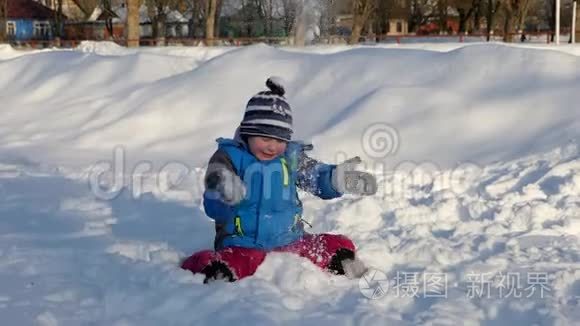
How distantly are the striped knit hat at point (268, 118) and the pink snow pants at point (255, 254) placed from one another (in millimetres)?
514

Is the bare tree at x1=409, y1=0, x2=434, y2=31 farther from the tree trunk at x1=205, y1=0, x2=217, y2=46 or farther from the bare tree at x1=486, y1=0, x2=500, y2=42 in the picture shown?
the tree trunk at x1=205, y1=0, x2=217, y2=46

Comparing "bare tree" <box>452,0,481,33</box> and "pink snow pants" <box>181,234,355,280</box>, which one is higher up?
"bare tree" <box>452,0,481,33</box>

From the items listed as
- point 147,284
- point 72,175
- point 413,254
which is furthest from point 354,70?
point 147,284

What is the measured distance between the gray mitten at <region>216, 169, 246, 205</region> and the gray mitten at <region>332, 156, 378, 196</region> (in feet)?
1.75

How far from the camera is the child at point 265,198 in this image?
11.6 ft

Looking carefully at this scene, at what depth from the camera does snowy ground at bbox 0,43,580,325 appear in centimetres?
326

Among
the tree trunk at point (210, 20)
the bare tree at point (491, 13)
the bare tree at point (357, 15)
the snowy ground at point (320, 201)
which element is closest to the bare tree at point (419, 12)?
the bare tree at point (491, 13)

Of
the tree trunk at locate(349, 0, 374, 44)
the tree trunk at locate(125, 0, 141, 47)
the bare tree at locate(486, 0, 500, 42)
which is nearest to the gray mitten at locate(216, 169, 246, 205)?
the tree trunk at locate(125, 0, 141, 47)

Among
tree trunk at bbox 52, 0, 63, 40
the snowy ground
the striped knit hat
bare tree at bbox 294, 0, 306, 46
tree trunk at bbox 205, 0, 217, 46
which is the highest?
tree trunk at bbox 52, 0, 63, 40

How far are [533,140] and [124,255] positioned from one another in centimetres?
369

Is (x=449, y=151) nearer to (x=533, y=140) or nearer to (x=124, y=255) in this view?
(x=533, y=140)

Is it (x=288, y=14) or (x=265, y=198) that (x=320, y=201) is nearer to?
(x=265, y=198)

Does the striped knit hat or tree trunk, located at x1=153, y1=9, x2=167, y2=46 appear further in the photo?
tree trunk, located at x1=153, y1=9, x2=167, y2=46

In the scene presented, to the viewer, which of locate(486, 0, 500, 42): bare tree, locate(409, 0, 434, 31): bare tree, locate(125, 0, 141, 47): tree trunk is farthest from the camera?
locate(409, 0, 434, 31): bare tree
